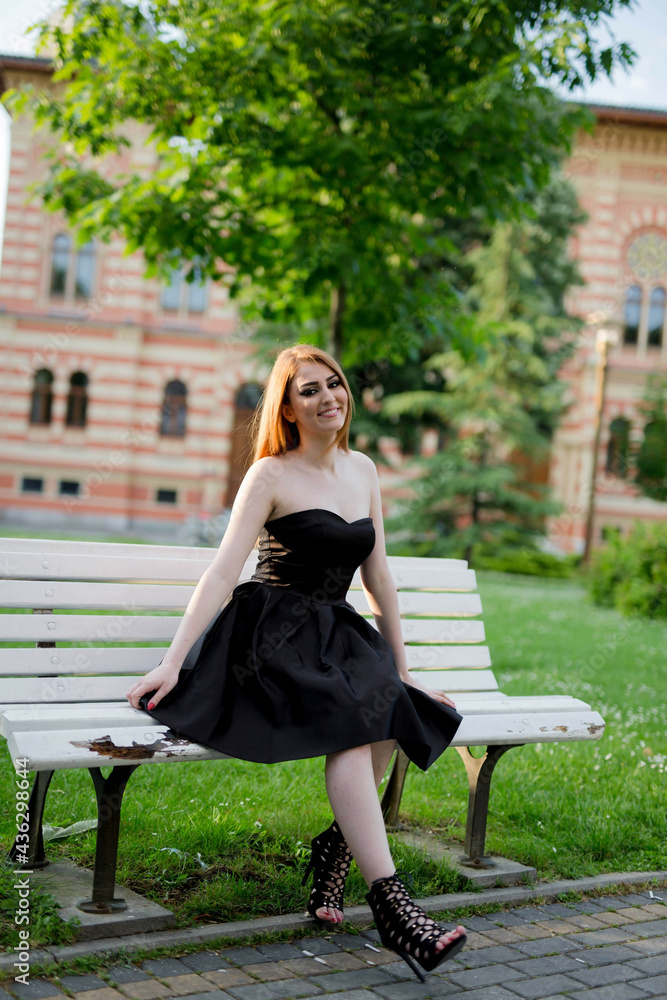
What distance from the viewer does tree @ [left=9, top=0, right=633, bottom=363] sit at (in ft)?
22.8

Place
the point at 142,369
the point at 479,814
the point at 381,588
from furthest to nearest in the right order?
the point at 142,369
the point at 479,814
the point at 381,588

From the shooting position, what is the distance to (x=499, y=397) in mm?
21094

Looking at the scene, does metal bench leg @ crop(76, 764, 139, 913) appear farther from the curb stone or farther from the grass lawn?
the grass lawn

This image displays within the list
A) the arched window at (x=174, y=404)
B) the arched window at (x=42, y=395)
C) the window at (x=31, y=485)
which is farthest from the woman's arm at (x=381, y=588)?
the arched window at (x=42, y=395)

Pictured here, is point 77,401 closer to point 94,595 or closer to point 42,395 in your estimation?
point 42,395

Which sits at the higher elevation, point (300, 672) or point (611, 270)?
point (611, 270)

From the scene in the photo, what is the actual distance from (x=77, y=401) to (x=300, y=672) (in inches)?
1013

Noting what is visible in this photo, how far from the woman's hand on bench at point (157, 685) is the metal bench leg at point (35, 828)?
1.42 ft

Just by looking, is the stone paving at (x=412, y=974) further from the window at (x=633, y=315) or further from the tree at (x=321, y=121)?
the window at (x=633, y=315)

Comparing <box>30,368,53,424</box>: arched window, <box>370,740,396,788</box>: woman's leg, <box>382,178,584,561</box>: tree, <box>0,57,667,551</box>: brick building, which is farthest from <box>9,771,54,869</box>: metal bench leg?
<box>30,368,53,424</box>: arched window

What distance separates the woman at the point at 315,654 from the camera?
2.78m

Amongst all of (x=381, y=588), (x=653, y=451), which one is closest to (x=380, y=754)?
(x=381, y=588)

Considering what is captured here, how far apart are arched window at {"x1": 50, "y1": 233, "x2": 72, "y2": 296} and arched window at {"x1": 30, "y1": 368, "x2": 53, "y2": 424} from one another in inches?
91.9

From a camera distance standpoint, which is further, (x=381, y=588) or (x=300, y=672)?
(x=381, y=588)
